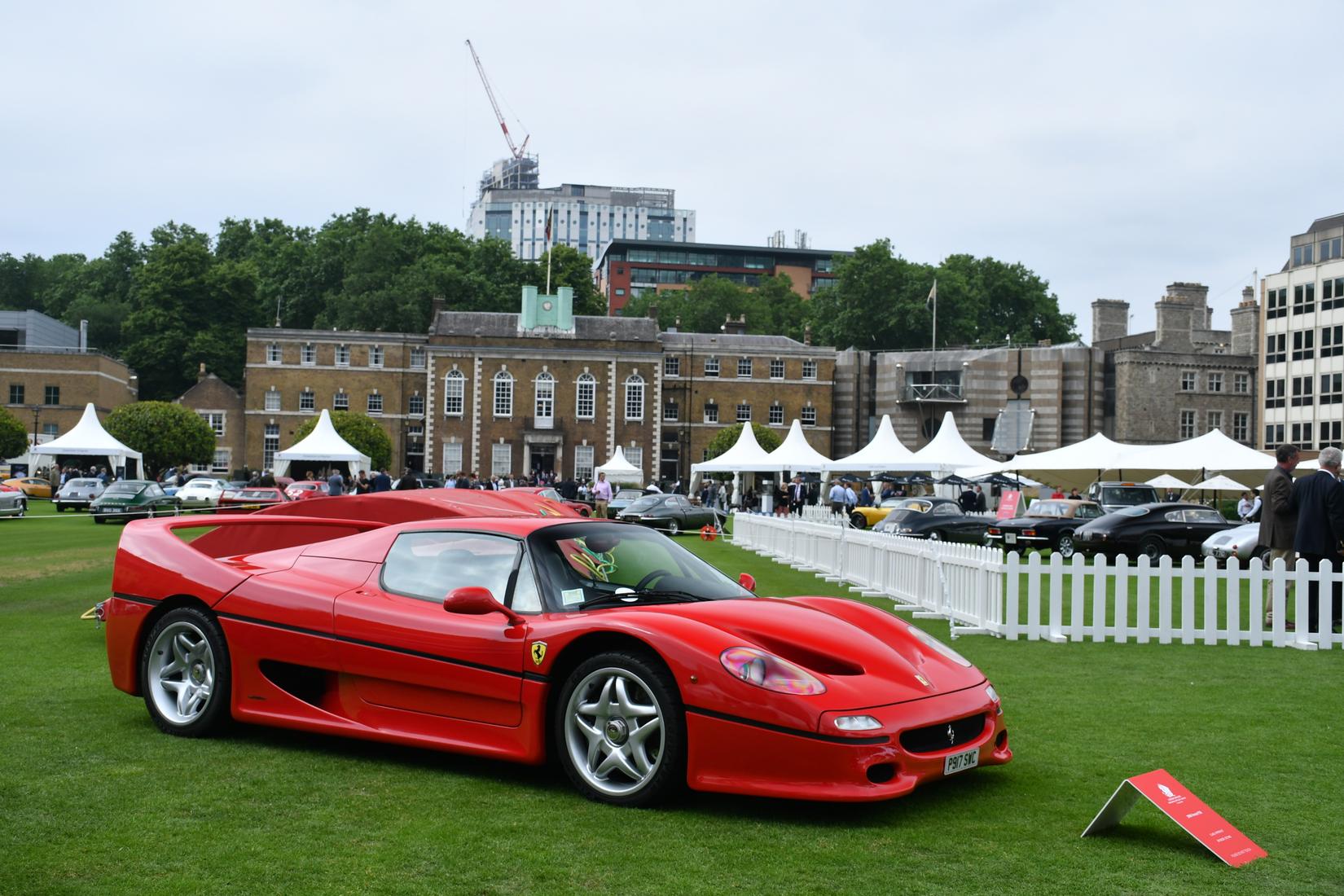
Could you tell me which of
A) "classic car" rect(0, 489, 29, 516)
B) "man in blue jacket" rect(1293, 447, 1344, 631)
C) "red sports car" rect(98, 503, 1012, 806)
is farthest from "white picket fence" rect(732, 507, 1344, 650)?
"classic car" rect(0, 489, 29, 516)

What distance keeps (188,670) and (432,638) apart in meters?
1.84

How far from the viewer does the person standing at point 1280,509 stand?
13.3m

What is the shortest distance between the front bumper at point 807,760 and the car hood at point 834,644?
0.14 metres

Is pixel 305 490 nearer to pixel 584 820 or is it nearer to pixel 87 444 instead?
pixel 87 444

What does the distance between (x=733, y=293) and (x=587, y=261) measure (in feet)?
66.9

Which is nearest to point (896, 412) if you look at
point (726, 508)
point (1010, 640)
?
point (726, 508)

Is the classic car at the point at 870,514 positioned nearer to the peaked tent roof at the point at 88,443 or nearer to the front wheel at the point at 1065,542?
the front wheel at the point at 1065,542

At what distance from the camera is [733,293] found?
405 ft

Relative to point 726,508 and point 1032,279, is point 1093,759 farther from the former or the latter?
point 1032,279

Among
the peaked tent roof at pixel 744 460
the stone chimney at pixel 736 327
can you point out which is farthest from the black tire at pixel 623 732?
the stone chimney at pixel 736 327

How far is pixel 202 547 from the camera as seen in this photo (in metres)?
7.79

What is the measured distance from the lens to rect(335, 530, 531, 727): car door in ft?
20.2

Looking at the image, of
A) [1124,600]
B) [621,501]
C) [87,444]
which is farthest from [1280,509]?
[87,444]

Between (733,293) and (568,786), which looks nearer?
(568,786)
